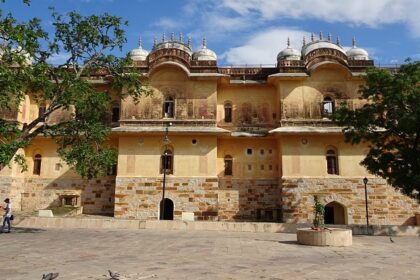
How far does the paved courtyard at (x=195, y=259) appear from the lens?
6.59 m

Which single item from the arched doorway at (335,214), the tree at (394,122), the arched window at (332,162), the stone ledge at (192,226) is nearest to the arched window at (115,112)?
the stone ledge at (192,226)

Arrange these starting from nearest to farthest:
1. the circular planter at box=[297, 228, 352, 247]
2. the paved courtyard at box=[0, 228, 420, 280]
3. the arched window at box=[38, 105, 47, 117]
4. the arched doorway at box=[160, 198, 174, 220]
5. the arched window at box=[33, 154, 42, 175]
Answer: the paved courtyard at box=[0, 228, 420, 280]
the circular planter at box=[297, 228, 352, 247]
the arched doorway at box=[160, 198, 174, 220]
the arched window at box=[33, 154, 42, 175]
the arched window at box=[38, 105, 47, 117]

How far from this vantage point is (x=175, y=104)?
20.6 m

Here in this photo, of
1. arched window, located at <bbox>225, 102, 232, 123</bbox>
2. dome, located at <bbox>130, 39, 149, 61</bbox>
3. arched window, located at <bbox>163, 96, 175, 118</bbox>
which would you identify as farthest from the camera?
dome, located at <bbox>130, 39, 149, 61</bbox>

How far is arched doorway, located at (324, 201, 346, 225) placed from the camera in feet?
65.5

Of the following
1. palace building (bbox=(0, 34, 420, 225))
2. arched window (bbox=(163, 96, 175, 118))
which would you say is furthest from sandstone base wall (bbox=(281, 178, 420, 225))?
arched window (bbox=(163, 96, 175, 118))

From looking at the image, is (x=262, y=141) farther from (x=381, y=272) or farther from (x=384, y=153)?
(x=381, y=272)

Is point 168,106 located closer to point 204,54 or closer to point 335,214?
point 204,54

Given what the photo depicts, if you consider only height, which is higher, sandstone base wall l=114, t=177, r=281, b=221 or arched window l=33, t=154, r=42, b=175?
arched window l=33, t=154, r=42, b=175

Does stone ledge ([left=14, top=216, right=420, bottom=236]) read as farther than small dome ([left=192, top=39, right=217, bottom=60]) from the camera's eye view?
No

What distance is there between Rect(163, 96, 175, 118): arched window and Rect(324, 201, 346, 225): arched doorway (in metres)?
9.94

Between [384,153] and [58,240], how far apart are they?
1250 cm

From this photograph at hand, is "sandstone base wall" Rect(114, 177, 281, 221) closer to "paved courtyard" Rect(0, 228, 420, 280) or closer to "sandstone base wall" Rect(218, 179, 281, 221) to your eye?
"sandstone base wall" Rect(218, 179, 281, 221)

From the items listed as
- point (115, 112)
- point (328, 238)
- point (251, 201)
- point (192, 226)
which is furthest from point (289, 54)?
point (328, 238)
